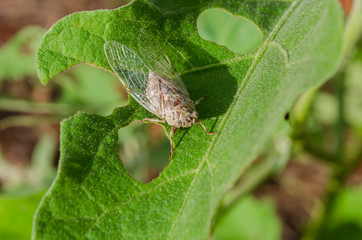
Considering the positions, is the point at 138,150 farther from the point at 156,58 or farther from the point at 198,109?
the point at 198,109

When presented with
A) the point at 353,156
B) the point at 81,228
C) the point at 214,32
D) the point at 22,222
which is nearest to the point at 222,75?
the point at 81,228

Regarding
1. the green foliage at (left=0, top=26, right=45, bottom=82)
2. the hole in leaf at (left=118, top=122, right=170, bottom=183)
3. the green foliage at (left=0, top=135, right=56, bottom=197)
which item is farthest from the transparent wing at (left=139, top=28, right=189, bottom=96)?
the green foliage at (left=0, top=26, right=45, bottom=82)

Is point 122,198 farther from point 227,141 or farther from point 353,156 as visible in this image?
point 353,156

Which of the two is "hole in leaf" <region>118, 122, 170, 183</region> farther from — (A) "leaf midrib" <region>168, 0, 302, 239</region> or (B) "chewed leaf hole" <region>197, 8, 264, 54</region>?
(A) "leaf midrib" <region>168, 0, 302, 239</region>

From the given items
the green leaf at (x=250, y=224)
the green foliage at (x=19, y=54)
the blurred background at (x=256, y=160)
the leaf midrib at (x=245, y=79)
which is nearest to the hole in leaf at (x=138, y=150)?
the blurred background at (x=256, y=160)

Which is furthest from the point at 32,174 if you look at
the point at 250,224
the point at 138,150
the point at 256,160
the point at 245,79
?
the point at 245,79

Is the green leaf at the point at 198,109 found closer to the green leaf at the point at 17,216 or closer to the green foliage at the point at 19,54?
the green leaf at the point at 17,216
